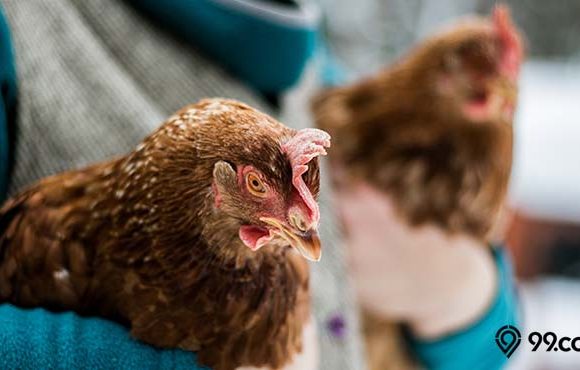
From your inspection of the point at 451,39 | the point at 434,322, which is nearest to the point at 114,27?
the point at 451,39

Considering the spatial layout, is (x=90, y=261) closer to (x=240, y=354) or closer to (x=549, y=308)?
(x=240, y=354)

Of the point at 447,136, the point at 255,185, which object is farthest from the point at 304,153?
the point at 447,136

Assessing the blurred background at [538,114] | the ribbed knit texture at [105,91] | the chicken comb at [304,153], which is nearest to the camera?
the chicken comb at [304,153]

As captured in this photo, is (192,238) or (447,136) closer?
(192,238)

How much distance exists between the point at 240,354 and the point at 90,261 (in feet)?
0.38

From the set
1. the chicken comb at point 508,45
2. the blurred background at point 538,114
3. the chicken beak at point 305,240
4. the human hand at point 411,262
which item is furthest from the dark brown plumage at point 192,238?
the blurred background at point 538,114

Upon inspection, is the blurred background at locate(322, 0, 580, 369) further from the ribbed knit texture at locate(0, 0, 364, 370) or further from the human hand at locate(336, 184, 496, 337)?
the ribbed knit texture at locate(0, 0, 364, 370)

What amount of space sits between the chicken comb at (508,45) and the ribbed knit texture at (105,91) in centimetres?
29

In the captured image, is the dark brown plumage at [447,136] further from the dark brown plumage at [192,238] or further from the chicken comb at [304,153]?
the chicken comb at [304,153]

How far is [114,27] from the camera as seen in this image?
2.39ft

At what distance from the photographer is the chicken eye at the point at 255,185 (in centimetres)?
40

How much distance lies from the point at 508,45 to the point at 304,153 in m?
0.62

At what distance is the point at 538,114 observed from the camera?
204 cm

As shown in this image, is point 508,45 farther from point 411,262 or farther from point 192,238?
point 192,238
